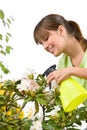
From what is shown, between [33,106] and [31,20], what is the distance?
1.39m

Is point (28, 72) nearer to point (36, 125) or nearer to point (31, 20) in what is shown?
point (36, 125)

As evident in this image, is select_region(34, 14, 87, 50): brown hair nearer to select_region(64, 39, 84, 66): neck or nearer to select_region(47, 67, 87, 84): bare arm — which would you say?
select_region(64, 39, 84, 66): neck

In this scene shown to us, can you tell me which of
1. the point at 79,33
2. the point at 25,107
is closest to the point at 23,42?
the point at 79,33

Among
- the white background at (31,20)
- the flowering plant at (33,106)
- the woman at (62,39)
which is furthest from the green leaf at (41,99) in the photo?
the white background at (31,20)

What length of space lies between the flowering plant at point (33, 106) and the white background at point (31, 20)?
1183 millimetres

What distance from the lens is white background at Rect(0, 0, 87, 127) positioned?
7.02 feet

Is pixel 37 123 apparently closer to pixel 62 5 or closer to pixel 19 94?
pixel 19 94

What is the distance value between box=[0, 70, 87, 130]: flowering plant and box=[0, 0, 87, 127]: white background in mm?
1183

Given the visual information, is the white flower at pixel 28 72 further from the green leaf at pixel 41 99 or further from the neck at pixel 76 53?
the neck at pixel 76 53

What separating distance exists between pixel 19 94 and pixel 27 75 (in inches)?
2.2

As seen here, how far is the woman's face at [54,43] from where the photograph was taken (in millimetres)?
1368

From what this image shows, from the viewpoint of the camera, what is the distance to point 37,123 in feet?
2.79

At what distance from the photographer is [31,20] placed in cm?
222

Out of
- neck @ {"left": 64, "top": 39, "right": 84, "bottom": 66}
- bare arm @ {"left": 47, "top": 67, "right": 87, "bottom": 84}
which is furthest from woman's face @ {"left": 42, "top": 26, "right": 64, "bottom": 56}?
bare arm @ {"left": 47, "top": 67, "right": 87, "bottom": 84}
